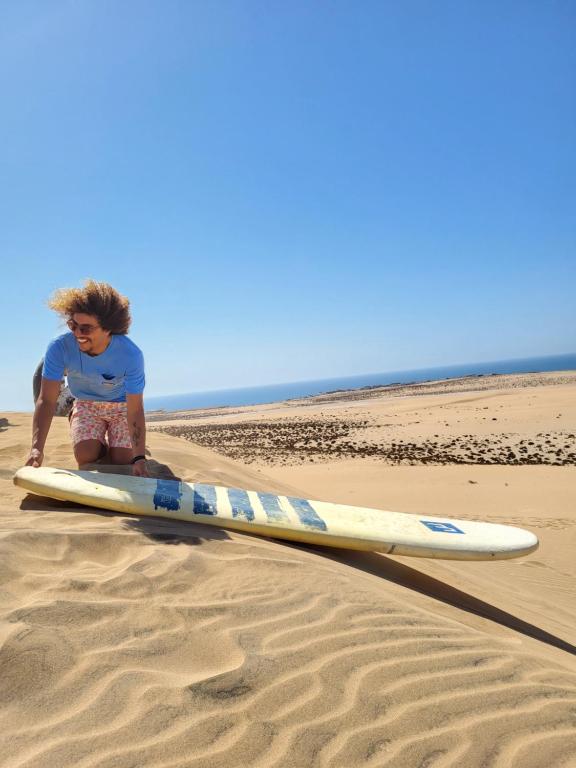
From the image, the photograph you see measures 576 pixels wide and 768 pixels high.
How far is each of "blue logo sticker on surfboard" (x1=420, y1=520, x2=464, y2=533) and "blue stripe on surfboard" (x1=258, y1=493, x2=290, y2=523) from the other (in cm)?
112

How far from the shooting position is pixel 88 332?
3951 mm

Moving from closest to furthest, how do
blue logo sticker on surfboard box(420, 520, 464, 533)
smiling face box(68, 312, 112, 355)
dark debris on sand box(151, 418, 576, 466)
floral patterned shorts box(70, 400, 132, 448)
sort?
blue logo sticker on surfboard box(420, 520, 464, 533) → smiling face box(68, 312, 112, 355) → floral patterned shorts box(70, 400, 132, 448) → dark debris on sand box(151, 418, 576, 466)

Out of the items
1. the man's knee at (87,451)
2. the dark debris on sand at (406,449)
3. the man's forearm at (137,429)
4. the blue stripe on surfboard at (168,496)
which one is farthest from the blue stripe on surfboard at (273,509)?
the dark debris on sand at (406,449)

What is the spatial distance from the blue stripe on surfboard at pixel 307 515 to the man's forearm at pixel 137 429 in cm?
134

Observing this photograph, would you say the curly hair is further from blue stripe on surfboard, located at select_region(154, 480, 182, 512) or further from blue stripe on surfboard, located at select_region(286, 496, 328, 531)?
blue stripe on surfboard, located at select_region(286, 496, 328, 531)

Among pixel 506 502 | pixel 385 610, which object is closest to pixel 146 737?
pixel 385 610

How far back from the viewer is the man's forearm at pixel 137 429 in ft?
13.1

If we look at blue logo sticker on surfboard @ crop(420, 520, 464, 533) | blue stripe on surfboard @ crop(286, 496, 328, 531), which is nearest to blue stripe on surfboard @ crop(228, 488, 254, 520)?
blue stripe on surfboard @ crop(286, 496, 328, 531)

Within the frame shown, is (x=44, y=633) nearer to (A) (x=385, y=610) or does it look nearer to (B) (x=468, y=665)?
(A) (x=385, y=610)

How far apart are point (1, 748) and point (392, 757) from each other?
1206mm

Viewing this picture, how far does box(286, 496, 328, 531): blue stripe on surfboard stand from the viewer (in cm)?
349

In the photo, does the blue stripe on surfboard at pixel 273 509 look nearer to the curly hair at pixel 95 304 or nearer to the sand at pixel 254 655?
the sand at pixel 254 655

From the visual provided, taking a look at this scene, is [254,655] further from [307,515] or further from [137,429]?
[137,429]

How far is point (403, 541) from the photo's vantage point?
11.0 ft
